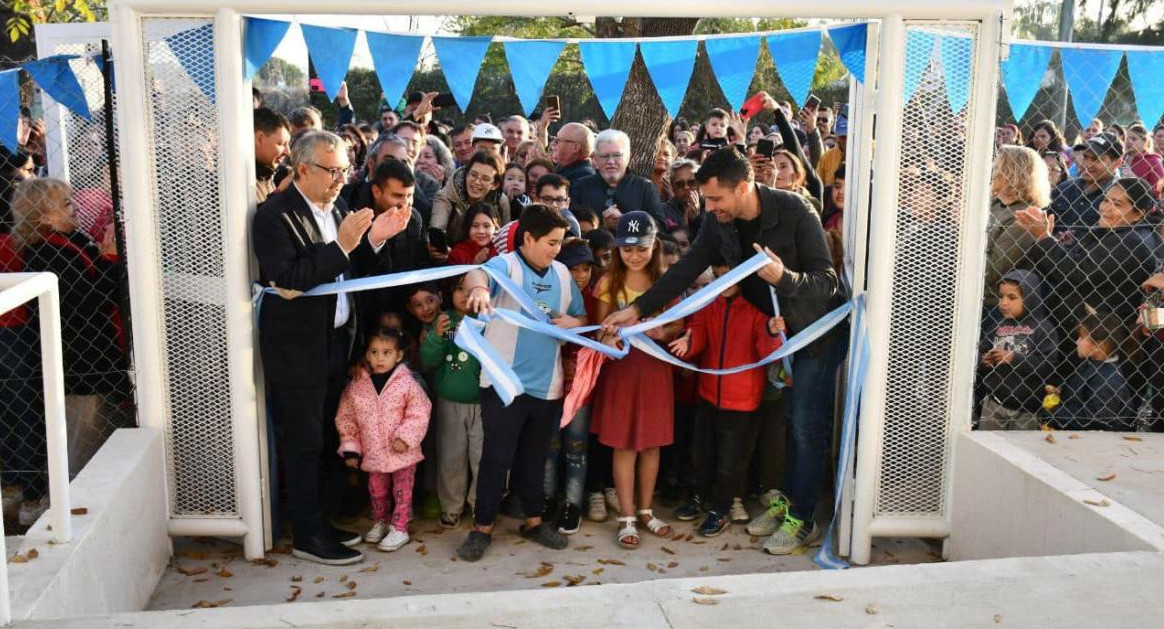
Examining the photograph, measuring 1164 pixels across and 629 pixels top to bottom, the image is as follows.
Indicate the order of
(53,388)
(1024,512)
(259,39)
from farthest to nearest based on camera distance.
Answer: (259,39) < (1024,512) < (53,388)

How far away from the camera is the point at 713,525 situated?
4.83m

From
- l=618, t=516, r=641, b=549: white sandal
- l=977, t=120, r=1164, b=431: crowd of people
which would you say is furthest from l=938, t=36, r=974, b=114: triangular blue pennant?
Result: l=618, t=516, r=641, b=549: white sandal

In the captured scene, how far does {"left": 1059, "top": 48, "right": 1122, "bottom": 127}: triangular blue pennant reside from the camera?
481cm

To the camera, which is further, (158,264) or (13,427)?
(13,427)

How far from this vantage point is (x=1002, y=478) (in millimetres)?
4129

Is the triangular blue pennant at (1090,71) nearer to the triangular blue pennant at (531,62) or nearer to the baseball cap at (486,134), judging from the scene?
the triangular blue pennant at (531,62)

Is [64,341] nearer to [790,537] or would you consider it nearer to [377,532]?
[377,532]

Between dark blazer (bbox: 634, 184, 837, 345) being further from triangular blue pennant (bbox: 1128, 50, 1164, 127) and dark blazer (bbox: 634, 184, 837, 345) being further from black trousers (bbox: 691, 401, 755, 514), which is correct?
triangular blue pennant (bbox: 1128, 50, 1164, 127)

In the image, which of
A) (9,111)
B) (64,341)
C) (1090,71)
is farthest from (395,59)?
(1090,71)

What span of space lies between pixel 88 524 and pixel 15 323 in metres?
1.62

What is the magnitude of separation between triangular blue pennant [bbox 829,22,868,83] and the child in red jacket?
1.12 metres

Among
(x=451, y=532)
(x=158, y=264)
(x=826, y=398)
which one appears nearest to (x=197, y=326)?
(x=158, y=264)

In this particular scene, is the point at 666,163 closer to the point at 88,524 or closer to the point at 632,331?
the point at 632,331

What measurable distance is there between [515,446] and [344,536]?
93 cm
